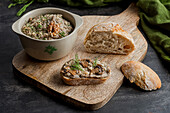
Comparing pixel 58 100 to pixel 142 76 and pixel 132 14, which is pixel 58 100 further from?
pixel 132 14

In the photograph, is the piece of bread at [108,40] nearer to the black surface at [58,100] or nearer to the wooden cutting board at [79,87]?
the wooden cutting board at [79,87]

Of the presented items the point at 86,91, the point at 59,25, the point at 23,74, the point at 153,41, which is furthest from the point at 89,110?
the point at 153,41

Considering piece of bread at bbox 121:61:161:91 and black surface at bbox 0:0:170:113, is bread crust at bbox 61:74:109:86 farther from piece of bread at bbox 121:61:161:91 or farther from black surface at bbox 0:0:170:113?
piece of bread at bbox 121:61:161:91

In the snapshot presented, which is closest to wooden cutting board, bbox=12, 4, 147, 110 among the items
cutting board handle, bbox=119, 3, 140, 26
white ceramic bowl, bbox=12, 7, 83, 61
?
white ceramic bowl, bbox=12, 7, 83, 61

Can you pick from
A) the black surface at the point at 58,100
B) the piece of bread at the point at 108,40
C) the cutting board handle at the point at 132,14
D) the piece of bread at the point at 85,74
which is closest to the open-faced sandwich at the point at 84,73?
the piece of bread at the point at 85,74

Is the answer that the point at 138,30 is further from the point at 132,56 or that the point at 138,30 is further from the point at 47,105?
the point at 47,105

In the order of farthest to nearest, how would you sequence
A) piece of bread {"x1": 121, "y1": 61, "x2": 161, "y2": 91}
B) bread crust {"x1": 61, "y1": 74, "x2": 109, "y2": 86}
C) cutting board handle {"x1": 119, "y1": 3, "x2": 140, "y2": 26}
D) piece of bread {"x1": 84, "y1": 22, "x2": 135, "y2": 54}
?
cutting board handle {"x1": 119, "y1": 3, "x2": 140, "y2": 26}, piece of bread {"x1": 84, "y1": 22, "x2": 135, "y2": 54}, piece of bread {"x1": 121, "y1": 61, "x2": 161, "y2": 91}, bread crust {"x1": 61, "y1": 74, "x2": 109, "y2": 86}

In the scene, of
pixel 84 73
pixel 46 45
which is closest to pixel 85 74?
pixel 84 73
